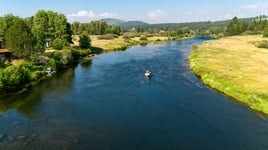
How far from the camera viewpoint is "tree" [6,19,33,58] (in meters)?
67.2

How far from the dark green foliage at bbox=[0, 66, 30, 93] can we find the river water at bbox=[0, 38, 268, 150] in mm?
2643

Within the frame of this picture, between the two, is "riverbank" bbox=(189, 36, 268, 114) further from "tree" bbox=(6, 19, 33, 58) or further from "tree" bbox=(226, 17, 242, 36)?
"tree" bbox=(226, 17, 242, 36)

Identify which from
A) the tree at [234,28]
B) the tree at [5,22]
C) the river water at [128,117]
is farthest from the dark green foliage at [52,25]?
the tree at [234,28]

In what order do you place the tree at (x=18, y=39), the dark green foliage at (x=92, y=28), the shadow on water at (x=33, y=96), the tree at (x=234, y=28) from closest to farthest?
the shadow on water at (x=33, y=96), the tree at (x=18, y=39), the dark green foliage at (x=92, y=28), the tree at (x=234, y=28)

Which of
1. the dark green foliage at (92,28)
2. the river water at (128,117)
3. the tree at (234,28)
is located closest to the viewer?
the river water at (128,117)

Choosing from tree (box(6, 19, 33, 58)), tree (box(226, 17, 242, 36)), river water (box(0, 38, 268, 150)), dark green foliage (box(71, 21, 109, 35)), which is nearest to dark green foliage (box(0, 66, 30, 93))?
river water (box(0, 38, 268, 150))

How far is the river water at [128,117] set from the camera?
2927cm

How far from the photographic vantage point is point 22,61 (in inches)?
2648

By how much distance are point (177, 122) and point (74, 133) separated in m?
14.2

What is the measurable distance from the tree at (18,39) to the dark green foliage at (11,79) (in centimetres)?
1982

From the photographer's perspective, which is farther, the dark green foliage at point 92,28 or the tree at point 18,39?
the dark green foliage at point 92,28

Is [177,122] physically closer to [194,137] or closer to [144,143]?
[194,137]

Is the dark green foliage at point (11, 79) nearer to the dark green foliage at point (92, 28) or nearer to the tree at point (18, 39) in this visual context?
the tree at point (18, 39)

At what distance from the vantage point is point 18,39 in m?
67.0
